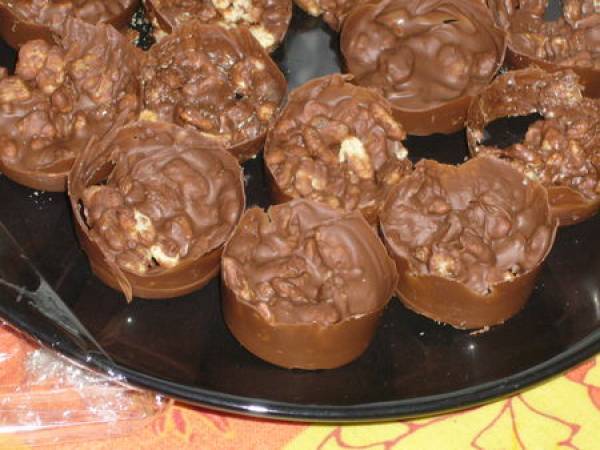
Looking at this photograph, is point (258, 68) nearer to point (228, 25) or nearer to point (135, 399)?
point (228, 25)

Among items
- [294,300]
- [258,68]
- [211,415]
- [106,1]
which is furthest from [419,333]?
[106,1]

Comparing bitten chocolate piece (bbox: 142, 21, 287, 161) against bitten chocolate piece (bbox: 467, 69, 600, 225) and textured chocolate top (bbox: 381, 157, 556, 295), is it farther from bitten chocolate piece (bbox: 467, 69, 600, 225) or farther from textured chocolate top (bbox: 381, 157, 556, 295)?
bitten chocolate piece (bbox: 467, 69, 600, 225)

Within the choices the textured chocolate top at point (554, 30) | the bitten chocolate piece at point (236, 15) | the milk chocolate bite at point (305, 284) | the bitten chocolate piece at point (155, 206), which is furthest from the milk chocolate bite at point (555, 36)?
the bitten chocolate piece at point (155, 206)

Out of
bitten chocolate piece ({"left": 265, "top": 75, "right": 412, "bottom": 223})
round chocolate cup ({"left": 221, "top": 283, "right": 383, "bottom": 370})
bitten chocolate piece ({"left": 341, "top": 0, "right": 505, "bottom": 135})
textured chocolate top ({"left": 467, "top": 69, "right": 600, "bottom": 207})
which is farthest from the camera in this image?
bitten chocolate piece ({"left": 341, "top": 0, "right": 505, "bottom": 135})

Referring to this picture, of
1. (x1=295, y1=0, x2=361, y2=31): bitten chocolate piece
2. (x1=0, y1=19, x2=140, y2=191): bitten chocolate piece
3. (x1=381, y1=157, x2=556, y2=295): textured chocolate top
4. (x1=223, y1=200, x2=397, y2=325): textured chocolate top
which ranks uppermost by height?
(x1=0, y1=19, x2=140, y2=191): bitten chocolate piece

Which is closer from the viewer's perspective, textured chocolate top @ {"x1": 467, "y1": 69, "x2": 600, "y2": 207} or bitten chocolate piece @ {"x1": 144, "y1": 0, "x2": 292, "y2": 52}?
textured chocolate top @ {"x1": 467, "y1": 69, "x2": 600, "y2": 207}

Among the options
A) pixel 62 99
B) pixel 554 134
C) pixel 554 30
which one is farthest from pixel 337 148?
pixel 554 30

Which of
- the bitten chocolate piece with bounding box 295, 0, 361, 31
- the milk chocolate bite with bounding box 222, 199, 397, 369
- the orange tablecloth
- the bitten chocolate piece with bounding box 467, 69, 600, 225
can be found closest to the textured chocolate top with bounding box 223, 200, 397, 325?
the milk chocolate bite with bounding box 222, 199, 397, 369
